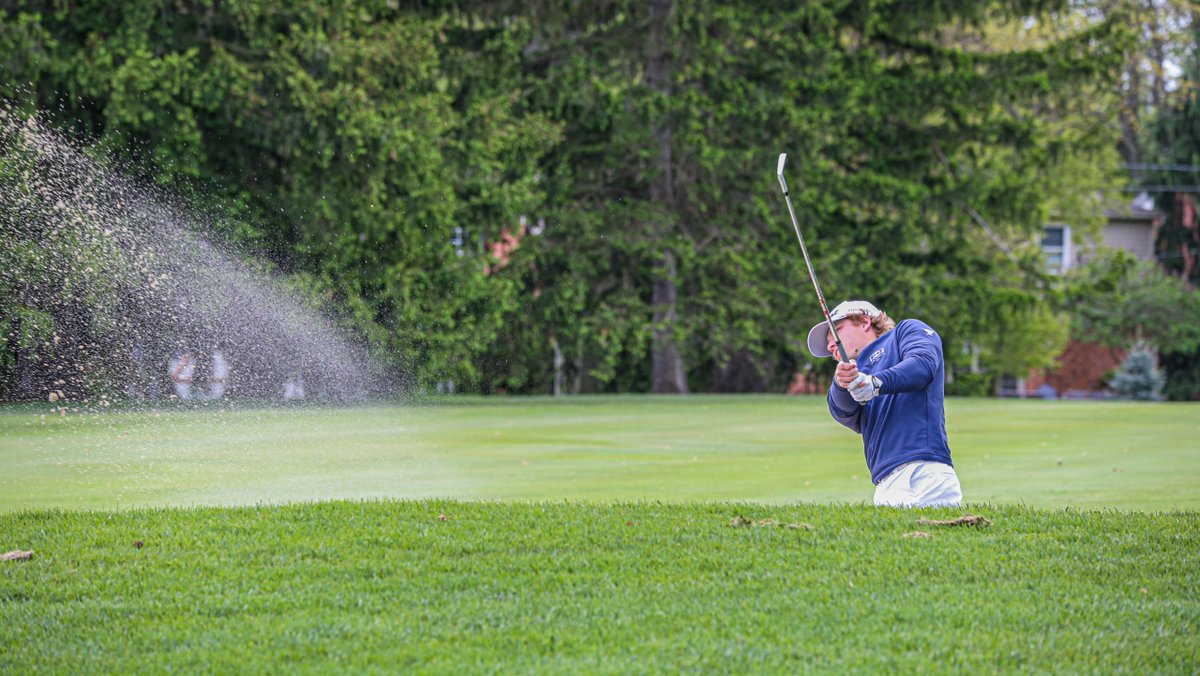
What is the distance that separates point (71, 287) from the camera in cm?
2183

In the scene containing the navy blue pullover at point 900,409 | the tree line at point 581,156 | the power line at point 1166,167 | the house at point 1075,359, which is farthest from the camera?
the house at point 1075,359

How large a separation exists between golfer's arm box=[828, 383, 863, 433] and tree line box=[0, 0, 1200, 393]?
15.9 meters

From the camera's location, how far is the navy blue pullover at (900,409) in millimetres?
7820

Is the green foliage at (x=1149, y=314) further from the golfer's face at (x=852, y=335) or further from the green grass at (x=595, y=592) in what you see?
the green grass at (x=595, y=592)

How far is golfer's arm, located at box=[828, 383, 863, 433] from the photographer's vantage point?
800 cm

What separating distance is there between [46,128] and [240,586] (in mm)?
17317

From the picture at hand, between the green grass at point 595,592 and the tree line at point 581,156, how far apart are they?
50.4 ft

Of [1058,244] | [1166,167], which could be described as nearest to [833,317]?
[1166,167]

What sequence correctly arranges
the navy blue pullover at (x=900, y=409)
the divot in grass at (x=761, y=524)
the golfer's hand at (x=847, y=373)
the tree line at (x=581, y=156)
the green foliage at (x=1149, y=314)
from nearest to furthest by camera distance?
1. the golfer's hand at (x=847, y=373)
2. the divot in grass at (x=761, y=524)
3. the navy blue pullover at (x=900, y=409)
4. the tree line at (x=581, y=156)
5. the green foliage at (x=1149, y=314)

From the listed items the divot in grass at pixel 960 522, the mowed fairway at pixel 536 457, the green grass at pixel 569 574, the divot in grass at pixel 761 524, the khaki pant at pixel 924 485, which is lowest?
the mowed fairway at pixel 536 457

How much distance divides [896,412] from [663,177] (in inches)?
877

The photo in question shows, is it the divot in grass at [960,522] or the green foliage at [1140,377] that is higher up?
the divot in grass at [960,522]

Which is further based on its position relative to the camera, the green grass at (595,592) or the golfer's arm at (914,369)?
the golfer's arm at (914,369)

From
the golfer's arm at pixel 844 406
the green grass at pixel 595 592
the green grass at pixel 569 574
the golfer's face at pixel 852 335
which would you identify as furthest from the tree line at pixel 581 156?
the golfer's arm at pixel 844 406
